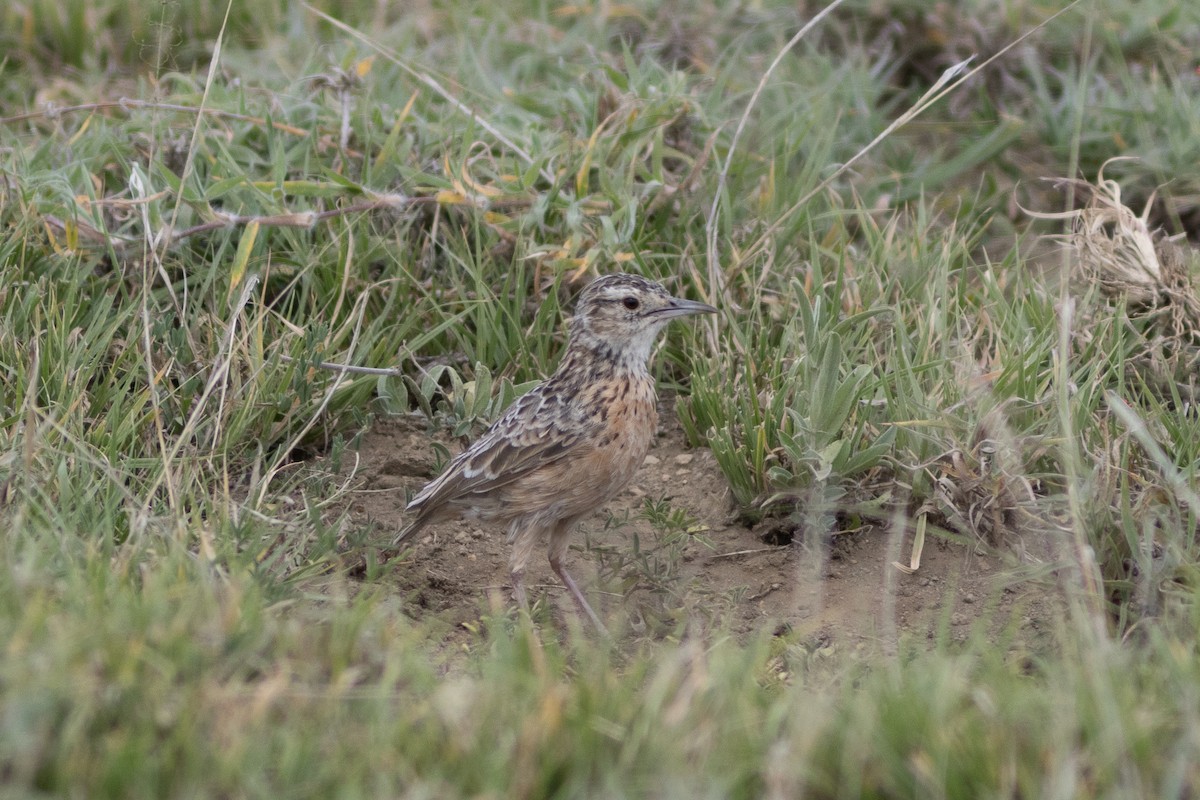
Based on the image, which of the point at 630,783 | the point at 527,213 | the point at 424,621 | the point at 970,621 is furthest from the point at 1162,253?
the point at 630,783

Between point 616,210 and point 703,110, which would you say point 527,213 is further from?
point 703,110

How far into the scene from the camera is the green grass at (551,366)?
3195 mm

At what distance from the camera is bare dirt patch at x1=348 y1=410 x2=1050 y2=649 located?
16.1 ft

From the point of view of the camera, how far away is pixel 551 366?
6105mm

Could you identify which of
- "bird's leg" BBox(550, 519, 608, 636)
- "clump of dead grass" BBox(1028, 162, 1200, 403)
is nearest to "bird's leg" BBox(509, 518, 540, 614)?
"bird's leg" BBox(550, 519, 608, 636)

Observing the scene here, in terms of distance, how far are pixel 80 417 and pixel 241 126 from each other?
2057mm

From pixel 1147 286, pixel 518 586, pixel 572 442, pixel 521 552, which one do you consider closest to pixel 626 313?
pixel 572 442

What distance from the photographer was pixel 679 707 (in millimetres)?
3225

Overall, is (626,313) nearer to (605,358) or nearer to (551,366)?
(605,358)

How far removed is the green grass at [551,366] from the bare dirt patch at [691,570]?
127 millimetres

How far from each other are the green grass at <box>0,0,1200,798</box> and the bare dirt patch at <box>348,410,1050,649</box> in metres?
0.13

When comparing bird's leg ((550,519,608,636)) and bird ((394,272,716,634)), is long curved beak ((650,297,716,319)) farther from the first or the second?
bird's leg ((550,519,608,636))

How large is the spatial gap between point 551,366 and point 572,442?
107 centimetres

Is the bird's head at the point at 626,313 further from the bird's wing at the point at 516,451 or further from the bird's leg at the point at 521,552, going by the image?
the bird's leg at the point at 521,552
